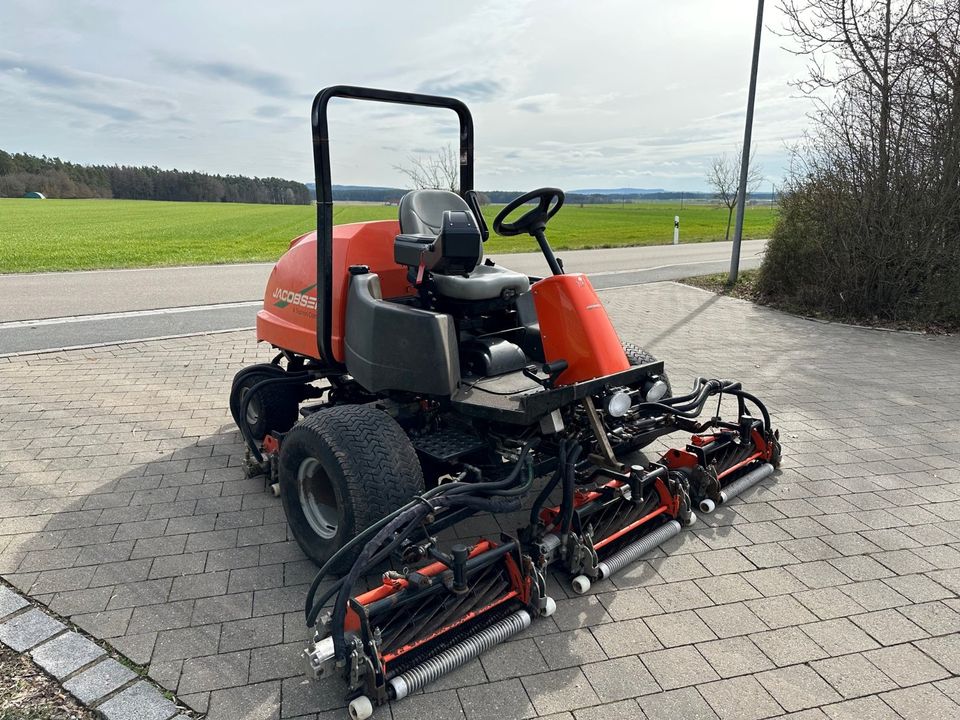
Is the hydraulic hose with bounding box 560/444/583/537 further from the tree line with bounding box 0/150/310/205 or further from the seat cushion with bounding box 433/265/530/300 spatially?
the tree line with bounding box 0/150/310/205

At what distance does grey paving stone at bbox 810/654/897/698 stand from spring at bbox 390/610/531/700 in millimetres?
1091

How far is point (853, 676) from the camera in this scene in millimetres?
2420

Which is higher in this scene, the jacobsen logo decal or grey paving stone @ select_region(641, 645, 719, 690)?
the jacobsen logo decal

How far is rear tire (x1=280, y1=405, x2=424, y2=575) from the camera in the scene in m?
2.76

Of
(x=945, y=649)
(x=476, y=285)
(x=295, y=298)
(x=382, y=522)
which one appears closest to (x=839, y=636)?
(x=945, y=649)

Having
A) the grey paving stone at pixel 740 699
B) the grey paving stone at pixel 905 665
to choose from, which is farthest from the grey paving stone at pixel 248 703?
the grey paving stone at pixel 905 665

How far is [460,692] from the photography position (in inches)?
91.9

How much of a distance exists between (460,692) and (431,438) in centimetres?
123

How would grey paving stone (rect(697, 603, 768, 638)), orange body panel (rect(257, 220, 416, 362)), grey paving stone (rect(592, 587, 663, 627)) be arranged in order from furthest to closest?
orange body panel (rect(257, 220, 416, 362)), grey paving stone (rect(592, 587, 663, 627)), grey paving stone (rect(697, 603, 768, 638))

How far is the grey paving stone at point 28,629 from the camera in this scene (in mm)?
2566

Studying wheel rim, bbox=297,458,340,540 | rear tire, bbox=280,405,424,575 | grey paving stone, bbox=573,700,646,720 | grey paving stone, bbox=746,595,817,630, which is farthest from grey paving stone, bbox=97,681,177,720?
grey paving stone, bbox=746,595,817,630

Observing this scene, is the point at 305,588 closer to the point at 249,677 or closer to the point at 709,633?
the point at 249,677

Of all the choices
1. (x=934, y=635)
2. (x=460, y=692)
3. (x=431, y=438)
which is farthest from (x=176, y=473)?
(x=934, y=635)

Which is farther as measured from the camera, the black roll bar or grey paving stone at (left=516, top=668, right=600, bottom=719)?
the black roll bar
